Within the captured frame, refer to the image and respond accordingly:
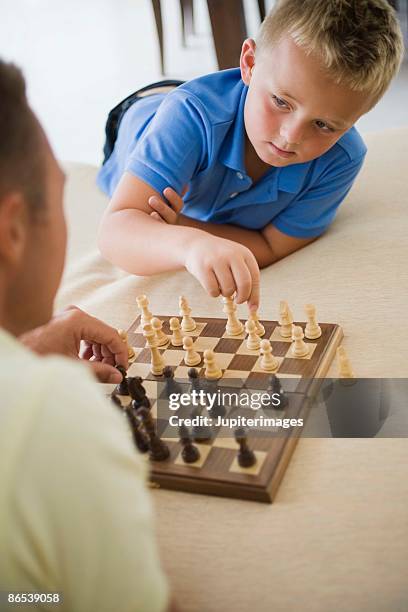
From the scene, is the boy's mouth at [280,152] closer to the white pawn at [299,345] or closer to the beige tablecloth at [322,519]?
the beige tablecloth at [322,519]

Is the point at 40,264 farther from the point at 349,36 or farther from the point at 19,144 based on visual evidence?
the point at 349,36

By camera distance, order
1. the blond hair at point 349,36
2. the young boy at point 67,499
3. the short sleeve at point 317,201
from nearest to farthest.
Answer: the young boy at point 67,499, the blond hair at point 349,36, the short sleeve at point 317,201

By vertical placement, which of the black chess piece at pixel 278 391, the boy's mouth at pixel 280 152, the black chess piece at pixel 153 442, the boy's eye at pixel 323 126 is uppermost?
the boy's eye at pixel 323 126

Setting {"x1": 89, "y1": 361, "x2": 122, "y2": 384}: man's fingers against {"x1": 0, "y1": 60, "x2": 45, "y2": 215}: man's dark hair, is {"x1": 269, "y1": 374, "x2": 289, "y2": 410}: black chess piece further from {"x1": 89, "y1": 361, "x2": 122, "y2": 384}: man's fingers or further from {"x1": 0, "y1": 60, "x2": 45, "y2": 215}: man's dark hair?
{"x1": 0, "y1": 60, "x2": 45, "y2": 215}: man's dark hair

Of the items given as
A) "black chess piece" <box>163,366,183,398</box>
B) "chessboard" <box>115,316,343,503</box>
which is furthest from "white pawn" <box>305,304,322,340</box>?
A: "black chess piece" <box>163,366,183,398</box>

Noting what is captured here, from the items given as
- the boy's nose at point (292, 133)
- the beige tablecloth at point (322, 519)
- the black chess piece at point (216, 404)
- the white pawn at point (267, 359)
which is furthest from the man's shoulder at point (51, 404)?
the boy's nose at point (292, 133)

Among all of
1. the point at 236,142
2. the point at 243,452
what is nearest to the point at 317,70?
the point at 236,142

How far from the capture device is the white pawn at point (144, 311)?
140 cm

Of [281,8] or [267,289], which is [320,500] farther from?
[281,8]

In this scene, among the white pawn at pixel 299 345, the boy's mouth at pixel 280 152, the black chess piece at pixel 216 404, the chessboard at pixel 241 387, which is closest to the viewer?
the chessboard at pixel 241 387

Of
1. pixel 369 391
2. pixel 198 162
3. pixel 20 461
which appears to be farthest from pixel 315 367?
pixel 20 461

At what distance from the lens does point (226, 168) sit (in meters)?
1.64

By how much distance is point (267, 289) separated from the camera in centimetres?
152

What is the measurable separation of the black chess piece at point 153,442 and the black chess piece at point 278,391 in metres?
0.18
